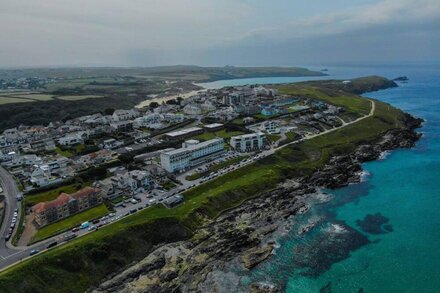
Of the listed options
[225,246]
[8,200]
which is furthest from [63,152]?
[225,246]

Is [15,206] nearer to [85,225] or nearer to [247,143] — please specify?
[85,225]

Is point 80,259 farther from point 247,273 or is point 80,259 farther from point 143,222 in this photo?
point 247,273

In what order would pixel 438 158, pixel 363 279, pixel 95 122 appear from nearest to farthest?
pixel 363 279 < pixel 438 158 < pixel 95 122

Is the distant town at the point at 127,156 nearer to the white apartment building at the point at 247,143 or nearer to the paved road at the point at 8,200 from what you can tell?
the white apartment building at the point at 247,143

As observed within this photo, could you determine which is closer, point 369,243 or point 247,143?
point 369,243

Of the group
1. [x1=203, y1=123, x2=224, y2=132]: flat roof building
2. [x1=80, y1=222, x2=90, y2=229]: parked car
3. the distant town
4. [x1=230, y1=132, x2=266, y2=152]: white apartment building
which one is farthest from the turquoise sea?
[x1=203, y1=123, x2=224, y2=132]: flat roof building

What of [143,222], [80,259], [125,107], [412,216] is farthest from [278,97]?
[80,259]

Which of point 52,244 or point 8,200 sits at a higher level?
point 8,200
